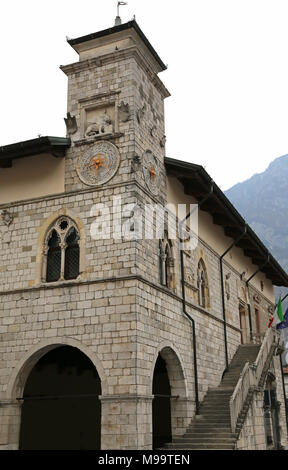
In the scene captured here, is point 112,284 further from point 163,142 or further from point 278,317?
point 278,317

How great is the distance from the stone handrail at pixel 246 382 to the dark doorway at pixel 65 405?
14.7 feet

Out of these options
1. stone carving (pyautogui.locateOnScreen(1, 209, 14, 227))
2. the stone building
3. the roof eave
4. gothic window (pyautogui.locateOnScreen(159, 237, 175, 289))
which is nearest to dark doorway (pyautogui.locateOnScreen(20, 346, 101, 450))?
the stone building

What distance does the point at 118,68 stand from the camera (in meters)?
14.5

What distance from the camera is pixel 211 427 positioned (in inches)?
542

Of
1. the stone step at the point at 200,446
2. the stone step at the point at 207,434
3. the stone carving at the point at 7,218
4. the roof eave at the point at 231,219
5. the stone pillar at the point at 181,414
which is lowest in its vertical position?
the stone step at the point at 200,446

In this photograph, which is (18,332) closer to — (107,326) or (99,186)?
(107,326)

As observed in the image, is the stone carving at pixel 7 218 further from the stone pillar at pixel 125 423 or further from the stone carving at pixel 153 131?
the stone pillar at pixel 125 423

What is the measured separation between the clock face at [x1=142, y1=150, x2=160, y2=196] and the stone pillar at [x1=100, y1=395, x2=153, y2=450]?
5.71m

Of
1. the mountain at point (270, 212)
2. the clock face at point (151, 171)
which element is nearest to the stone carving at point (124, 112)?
the clock face at point (151, 171)

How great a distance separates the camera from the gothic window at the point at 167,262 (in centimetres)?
1434

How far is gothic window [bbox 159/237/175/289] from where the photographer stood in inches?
565

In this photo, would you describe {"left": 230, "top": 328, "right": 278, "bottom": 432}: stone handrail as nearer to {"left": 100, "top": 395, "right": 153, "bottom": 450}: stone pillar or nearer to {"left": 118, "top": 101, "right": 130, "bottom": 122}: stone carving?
{"left": 100, "top": 395, "right": 153, "bottom": 450}: stone pillar

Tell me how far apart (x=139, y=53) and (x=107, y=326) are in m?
7.90
